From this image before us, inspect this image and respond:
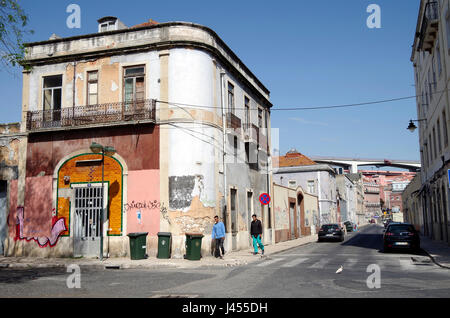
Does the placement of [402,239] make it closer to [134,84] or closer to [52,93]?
[134,84]

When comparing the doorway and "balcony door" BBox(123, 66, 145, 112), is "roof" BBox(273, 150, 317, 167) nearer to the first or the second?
"balcony door" BBox(123, 66, 145, 112)

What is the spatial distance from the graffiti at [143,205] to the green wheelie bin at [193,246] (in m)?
2.17

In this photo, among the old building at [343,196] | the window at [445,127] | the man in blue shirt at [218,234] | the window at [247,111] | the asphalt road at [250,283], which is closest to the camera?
the asphalt road at [250,283]

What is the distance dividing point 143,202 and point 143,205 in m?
0.13

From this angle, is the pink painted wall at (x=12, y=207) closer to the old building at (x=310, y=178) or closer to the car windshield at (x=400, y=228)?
the car windshield at (x=400, y=228)

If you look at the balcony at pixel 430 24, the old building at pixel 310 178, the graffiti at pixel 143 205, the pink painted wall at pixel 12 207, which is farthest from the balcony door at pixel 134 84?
A: the old building at pixel 310 178

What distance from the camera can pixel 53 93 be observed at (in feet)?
66.9

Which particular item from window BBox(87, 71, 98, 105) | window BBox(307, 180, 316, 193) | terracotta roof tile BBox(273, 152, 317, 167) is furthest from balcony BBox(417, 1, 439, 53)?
terracotta roof tile BBox(273, 152, 317, 167)

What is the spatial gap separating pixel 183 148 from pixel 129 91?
3.90 metres

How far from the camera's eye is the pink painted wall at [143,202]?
1783cm

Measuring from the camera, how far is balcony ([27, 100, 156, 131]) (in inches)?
729

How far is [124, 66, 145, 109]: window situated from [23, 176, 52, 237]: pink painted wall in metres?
5.26

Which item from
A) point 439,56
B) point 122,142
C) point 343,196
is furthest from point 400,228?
point 343,196
